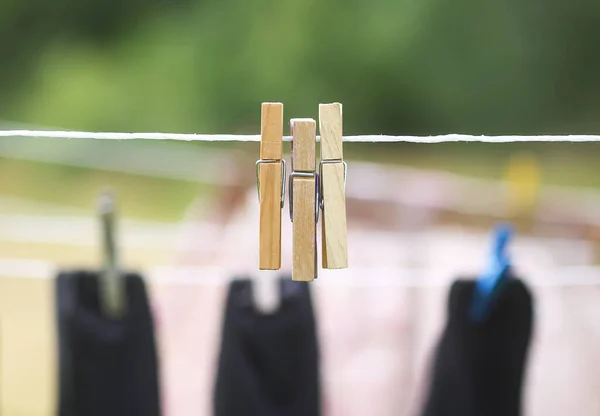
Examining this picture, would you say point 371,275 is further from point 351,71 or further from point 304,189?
point 351,71

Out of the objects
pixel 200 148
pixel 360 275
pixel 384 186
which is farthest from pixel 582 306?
pixel 200 148

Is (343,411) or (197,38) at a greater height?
(197,38)

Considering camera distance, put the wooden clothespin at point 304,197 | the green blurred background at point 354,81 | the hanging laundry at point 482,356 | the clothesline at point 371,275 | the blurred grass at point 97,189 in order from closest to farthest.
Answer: the wooden clothespin at point 304,197
the hanging laundry at point 482,356
the clothesline at point 371,275
the blurred grass at point 97,189
the green blurred background at point 354,81

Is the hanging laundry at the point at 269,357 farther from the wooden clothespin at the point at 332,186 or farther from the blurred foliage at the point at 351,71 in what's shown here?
the blurred foliage at the point at 351,71

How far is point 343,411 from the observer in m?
0.97

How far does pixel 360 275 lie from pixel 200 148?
2616 mm

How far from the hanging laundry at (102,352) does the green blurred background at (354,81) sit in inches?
106

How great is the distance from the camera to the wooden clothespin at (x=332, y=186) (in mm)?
469

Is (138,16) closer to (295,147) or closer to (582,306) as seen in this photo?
(582,306)

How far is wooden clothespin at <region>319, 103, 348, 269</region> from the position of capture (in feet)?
1.54

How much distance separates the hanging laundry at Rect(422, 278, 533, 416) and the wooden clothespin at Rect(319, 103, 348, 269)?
5.7 inches

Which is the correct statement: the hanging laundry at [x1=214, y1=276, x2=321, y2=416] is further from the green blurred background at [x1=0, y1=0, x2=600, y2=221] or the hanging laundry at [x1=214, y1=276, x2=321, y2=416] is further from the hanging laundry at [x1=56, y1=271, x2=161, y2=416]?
the green blurred background at [x1=0, y1=0, x2=600, y2=221]

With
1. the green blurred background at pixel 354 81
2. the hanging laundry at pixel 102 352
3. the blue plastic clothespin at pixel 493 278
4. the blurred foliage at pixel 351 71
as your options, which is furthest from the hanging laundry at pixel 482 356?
the blurred foliage at pixel 351 71

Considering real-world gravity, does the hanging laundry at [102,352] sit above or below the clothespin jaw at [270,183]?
below
